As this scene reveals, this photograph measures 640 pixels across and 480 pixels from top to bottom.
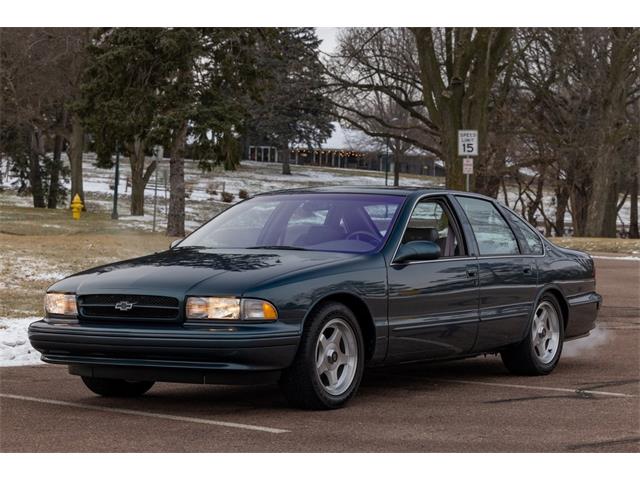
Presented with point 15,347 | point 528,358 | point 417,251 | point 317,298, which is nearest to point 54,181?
point 15,347

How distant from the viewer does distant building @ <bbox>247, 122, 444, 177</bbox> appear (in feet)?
309

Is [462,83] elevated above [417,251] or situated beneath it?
elevated above

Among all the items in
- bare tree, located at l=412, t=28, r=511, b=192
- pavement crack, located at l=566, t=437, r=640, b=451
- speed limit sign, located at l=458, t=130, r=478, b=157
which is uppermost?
bare tree, located at l=412, t=28, r=511, b=192

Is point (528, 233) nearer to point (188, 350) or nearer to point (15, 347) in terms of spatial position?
point (188, 350)

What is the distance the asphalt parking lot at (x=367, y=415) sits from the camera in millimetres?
6984

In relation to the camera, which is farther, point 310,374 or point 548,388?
point 548,388

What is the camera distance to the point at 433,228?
959 centimetres

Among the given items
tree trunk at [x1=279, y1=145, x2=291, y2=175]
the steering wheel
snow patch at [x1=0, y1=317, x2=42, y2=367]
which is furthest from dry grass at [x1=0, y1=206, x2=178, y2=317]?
tree trunk at [x1=279, y1=145, x2=291, y2=175]

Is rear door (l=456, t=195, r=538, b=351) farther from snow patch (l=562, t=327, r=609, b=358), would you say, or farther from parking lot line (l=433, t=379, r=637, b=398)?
snow patch (l=562, t=327, r=609, b=358)

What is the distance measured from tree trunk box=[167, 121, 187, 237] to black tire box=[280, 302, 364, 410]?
35431mm

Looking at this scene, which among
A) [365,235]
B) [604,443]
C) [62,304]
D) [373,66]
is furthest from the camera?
[373,66]

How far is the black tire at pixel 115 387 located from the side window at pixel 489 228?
2.85 m

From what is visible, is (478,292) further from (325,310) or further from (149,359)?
(149,359)

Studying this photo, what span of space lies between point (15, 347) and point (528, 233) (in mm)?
4644
